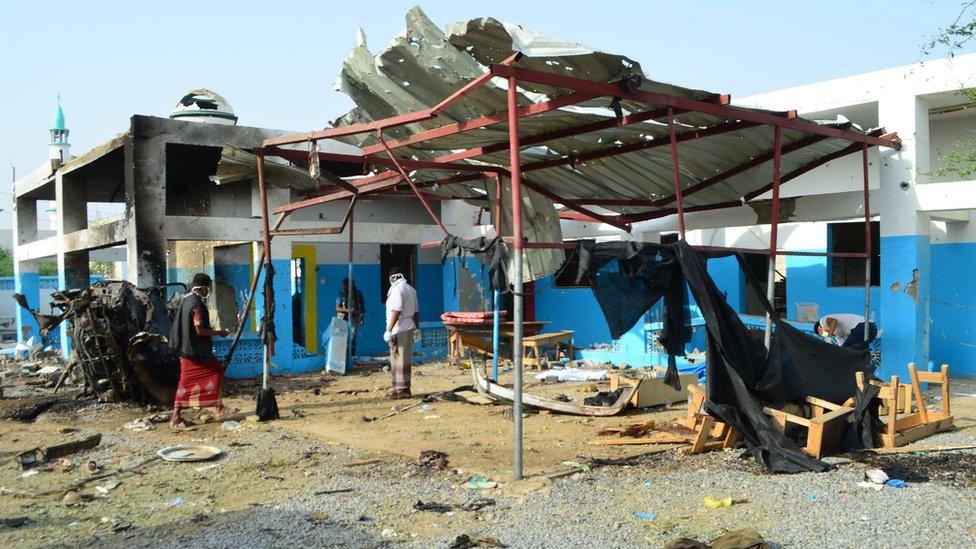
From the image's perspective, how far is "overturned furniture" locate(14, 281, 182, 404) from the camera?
10.3 m

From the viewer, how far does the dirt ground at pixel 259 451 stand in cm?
580

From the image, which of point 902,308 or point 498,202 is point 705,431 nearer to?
point 498,202

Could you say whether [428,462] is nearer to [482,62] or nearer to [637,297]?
[637,297]

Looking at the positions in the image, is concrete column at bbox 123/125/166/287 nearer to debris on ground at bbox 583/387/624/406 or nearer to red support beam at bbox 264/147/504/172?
red support beam at bbox 264/147/504/172

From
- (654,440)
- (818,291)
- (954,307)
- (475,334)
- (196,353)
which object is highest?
(818,291)

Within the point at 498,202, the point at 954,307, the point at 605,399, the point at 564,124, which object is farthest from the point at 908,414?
the point at 498,202

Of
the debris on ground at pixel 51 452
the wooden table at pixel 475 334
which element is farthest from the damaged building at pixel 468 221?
the debris on ground at pixel 51 452

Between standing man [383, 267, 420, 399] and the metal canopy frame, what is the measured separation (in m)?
1.18

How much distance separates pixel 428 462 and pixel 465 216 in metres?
9.64

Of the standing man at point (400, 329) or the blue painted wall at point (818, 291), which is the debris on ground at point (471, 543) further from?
the blue painted wall at point (818, 291)

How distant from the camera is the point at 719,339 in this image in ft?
22.2

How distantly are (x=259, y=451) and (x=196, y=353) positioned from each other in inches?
73.1

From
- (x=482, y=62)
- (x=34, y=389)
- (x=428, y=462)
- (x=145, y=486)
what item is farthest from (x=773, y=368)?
(x=34, y=389)

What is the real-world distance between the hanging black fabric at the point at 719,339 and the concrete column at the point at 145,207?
25.7 feet
